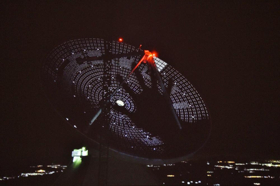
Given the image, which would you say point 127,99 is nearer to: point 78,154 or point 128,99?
point 128,99

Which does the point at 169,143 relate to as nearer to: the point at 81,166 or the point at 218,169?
the point at 81,166

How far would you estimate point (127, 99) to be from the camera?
24.6 ft

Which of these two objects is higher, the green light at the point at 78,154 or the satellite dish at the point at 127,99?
the satellite dish at the point at 127,99

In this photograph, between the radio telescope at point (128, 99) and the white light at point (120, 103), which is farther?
the white light at point (120, 103)

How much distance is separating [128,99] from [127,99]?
0.04 meters

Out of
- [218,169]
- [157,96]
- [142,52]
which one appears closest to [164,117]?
[157,96]

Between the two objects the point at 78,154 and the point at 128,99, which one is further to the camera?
the point at 78,154

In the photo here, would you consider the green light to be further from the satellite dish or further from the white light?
the white light

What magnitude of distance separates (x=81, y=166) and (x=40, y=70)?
7111 millimetres

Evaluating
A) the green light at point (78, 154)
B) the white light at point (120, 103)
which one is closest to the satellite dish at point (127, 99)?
the white light at point (120, 103)

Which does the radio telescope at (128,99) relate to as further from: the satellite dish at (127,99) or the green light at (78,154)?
the green light at (78,154)

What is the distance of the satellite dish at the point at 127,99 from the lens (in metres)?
5.73

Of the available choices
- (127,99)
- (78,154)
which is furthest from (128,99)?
(78,154)

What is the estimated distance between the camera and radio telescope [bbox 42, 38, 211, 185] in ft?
18.7
